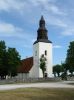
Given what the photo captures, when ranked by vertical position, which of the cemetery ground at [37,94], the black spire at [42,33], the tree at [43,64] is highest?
the black spire at [42,33]

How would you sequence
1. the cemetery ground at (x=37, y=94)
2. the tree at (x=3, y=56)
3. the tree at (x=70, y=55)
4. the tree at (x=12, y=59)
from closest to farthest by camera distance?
the cemetery ground at (x=37, y=94) → the tree at (x=70, y=55) → the tree at (x=12, y=59) → the tree at (x=3, y=56)

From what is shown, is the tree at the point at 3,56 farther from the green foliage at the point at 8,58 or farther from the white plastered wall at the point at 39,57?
the white plastered wall at the point at 39,57

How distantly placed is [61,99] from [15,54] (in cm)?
5761

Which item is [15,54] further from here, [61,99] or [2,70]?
[61,99]

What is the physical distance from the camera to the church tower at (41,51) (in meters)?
90.3

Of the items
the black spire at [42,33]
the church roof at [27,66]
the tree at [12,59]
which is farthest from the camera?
the church roof at [27,66]

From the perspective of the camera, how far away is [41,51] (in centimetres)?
9181

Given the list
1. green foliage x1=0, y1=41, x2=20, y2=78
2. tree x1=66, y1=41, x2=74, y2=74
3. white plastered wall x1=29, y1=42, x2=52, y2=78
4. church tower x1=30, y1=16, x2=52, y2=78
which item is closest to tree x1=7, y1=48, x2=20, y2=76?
green foliage x1=0, y1=41, x2=20, y2=78

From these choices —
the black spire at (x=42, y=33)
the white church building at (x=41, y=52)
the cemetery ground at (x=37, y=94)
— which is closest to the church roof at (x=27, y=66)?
the white church building at (x=41, y=52)

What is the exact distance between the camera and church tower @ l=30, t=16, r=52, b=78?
90.3 m

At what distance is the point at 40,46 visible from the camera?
91562 millimetres

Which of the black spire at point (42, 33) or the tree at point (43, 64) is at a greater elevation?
the black spire at point (42, 33)

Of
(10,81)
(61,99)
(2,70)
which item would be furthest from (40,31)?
(61,99)

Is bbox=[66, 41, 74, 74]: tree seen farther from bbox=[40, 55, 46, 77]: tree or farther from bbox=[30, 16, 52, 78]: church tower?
bbox=[30, 16, 52, 78]: church tower
